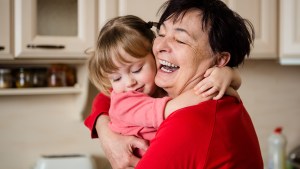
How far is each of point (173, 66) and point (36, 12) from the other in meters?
1.06

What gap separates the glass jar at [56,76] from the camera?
209 cm

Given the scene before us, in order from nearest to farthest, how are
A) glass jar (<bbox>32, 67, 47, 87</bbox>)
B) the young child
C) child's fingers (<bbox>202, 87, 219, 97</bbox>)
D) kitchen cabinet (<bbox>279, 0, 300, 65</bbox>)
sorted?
child's fingers (<bbox>202, 87, 219, 97</bbox>) → the young child → glass jar (<bbox>32, 67, 47, 87</bbox>) → kitchen cabinet (<bbox>279, 0, 300, 65</bbox>)

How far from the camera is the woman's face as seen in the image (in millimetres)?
919

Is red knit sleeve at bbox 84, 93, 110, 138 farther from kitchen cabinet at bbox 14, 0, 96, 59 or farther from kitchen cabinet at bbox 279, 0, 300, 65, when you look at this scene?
kitchen cabinet at bbox 279, 0, 300, 65

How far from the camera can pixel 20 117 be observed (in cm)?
220

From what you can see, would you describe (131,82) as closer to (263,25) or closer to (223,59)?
(223,59)

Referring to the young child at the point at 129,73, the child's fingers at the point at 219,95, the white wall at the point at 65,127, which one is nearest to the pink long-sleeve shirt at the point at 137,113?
the young child at the point at 129,73

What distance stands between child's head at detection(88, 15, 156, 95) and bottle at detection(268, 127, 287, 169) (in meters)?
1.62

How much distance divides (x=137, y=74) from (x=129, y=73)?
24mm

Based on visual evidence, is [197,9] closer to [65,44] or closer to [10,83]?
[65,44]

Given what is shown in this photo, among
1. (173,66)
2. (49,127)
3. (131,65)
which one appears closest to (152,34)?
(131,65)

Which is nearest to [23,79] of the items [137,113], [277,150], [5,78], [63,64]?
[5,78]

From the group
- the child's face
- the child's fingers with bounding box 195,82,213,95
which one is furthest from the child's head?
the child's fingers with bounding box 195,82,213,95

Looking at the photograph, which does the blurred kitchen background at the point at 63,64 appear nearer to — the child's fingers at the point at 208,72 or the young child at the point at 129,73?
the young child at the point at 129,73
